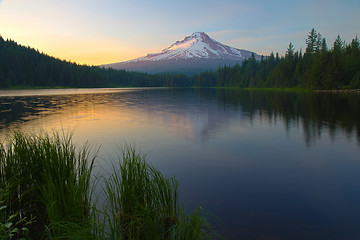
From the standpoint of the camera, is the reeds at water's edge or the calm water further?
the calm water

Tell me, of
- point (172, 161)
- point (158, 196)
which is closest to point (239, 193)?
point (158, 196)

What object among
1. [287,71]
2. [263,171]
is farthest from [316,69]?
[263,171]

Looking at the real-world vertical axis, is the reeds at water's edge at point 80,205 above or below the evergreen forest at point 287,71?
below

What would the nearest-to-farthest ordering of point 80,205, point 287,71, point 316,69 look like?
1. point 80,205
2. point 316,69
3. point 287,71

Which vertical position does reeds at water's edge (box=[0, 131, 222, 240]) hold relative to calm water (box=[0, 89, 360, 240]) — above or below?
above

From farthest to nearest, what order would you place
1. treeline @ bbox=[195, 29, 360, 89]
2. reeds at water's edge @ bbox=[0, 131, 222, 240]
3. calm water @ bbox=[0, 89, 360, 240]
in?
treeline @ bbox=[195, 29, 360, 89], calm water @ bbox=[0, 89, 360, 240], reeds at water's edge @ bbox=[0, 131, 222, 240]

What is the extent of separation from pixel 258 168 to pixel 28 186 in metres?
8.49

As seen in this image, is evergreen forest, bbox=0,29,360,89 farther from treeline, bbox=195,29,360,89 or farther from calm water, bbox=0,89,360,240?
calm water, bbox=0,89,360,240

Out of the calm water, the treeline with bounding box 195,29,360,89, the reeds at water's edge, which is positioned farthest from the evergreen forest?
the reeds at water's edge

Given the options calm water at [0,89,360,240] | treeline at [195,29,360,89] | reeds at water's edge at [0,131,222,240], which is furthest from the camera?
treeline at [195,29,360,89]

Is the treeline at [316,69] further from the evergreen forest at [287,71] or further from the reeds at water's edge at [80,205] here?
the reeds at water's edge at [80,205]

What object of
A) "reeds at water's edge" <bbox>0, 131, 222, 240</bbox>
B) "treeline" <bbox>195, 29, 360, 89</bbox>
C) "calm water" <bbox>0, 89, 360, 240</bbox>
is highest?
"treeline" <bbox>195, 29, 360, 89</bbox>

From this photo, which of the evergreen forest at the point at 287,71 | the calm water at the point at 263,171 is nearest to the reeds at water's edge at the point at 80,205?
the calm water at the point at 263,171

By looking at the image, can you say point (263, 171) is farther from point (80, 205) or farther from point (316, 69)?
point (316, 69)
